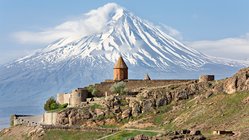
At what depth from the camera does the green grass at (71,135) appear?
70.5 meters

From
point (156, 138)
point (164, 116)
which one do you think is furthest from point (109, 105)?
point (156, 138)

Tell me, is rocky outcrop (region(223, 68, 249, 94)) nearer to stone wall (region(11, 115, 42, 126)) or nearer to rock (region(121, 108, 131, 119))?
rock (region(121, 108, 131, 119))

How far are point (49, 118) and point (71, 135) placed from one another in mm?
10982

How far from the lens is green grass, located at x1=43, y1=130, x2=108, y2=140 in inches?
2776

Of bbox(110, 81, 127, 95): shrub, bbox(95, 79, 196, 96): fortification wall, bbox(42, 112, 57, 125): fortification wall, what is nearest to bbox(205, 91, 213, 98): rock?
bbox(110, 81, 127, 95): shrub

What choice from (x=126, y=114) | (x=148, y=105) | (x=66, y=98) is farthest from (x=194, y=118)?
(x=66, y=98)

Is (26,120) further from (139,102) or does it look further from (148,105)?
(148,105)

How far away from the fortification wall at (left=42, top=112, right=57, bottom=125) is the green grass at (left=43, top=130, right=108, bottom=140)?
545 cm

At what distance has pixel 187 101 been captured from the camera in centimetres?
7469

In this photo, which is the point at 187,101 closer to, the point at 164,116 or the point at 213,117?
the point at 164,116

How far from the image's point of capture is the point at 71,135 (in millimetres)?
73250

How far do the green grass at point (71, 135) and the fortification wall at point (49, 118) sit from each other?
5455 millimetres

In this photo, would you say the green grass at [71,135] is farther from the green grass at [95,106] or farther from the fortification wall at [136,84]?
the fortification wall at [136,84]

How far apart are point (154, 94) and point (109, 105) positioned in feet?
16.3
